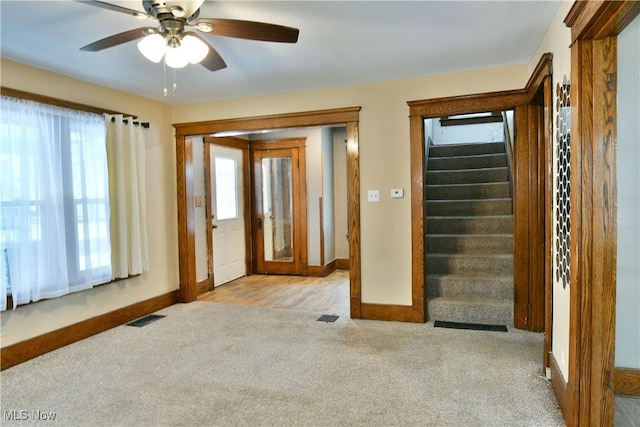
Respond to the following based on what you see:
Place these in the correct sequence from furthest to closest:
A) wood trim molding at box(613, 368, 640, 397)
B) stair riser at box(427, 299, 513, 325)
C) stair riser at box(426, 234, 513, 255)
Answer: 1. stair riser at box(426, 234, 513, 255)
2. stair riser at box(427, 299, 513, 325)
3. wood trim molding at box(613, 368, 640, 397)

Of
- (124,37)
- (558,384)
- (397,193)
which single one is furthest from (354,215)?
(124,37)

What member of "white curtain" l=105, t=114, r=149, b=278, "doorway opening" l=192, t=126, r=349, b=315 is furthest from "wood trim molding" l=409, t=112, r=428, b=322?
"white curtain" l=105, t=114, r=149, b=278

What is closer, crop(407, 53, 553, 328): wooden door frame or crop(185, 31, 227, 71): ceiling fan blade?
crop(185, 31, 227, 71): ceiling fan blade

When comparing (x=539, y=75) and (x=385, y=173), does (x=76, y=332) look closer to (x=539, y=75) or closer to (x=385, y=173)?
(x=385, y=173)

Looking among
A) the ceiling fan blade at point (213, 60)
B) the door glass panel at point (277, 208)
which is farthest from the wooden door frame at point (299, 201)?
the ceiling fan blade at point (213, 60)

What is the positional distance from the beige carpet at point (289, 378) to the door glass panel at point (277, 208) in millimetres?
2591

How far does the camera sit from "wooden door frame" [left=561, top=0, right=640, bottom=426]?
6.06 feet

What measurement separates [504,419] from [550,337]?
2.45 ft

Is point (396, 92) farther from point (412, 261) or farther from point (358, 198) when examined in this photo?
point (412, 261)

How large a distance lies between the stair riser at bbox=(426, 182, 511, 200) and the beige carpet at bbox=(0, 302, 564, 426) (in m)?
2.06

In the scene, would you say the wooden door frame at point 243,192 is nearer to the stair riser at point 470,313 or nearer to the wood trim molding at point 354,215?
the wood trim molding at point 354,215

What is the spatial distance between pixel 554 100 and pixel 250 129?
293 cm

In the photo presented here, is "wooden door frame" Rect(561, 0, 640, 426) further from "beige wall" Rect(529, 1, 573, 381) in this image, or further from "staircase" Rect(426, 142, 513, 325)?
"staircase" Rect(426, 142, 513, 325)

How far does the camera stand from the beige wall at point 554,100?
7.09 feet
